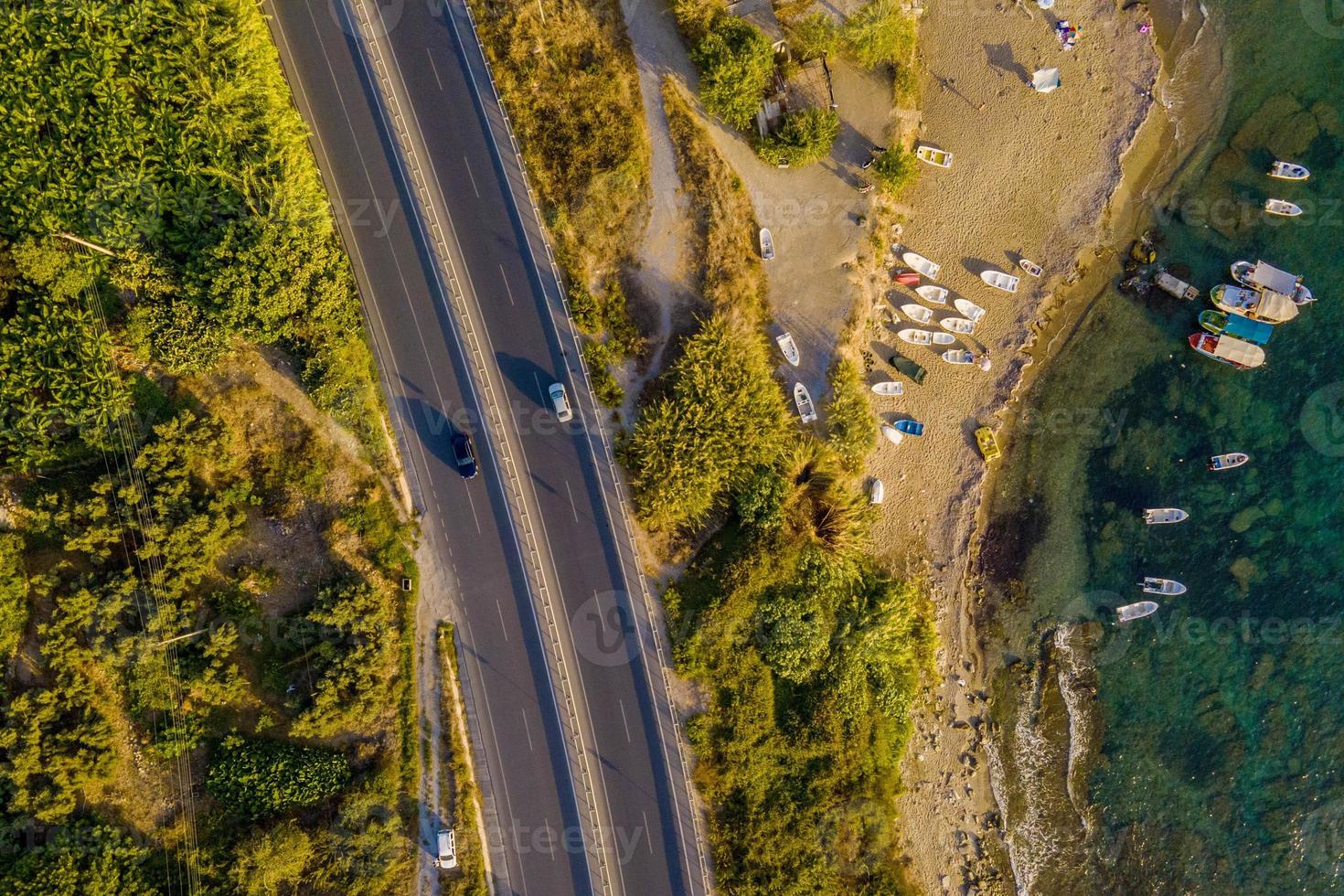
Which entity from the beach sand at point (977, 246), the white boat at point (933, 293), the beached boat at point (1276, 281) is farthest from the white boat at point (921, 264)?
the beached boat at point (1276, 281)

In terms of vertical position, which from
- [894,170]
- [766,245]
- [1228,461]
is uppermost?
[894,170]

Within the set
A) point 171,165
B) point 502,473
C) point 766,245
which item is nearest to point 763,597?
point 502,473

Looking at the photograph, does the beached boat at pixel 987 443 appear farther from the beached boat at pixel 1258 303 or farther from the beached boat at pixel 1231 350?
the beached boat at pixel 1258 303

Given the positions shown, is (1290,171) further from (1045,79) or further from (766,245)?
(766,245)

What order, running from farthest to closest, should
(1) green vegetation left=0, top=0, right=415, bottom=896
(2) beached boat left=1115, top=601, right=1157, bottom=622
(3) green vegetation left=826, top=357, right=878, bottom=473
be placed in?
(2) beached boat left=1115, top=601, right=1157, bottom=622 → (3) green vegetation left=826, top=357, right=878, bottom=473 → (1) green vegetation left=0, top=0, right=415, bottom=896

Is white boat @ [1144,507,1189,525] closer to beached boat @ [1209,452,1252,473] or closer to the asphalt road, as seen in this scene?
beached boat @ [1209,452,1252,473]

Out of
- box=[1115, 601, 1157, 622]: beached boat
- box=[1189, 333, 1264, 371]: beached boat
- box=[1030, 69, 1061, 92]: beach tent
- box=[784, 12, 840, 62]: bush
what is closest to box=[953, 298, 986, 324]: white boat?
box=[1189, 333, 1264, 371]: beached boat
